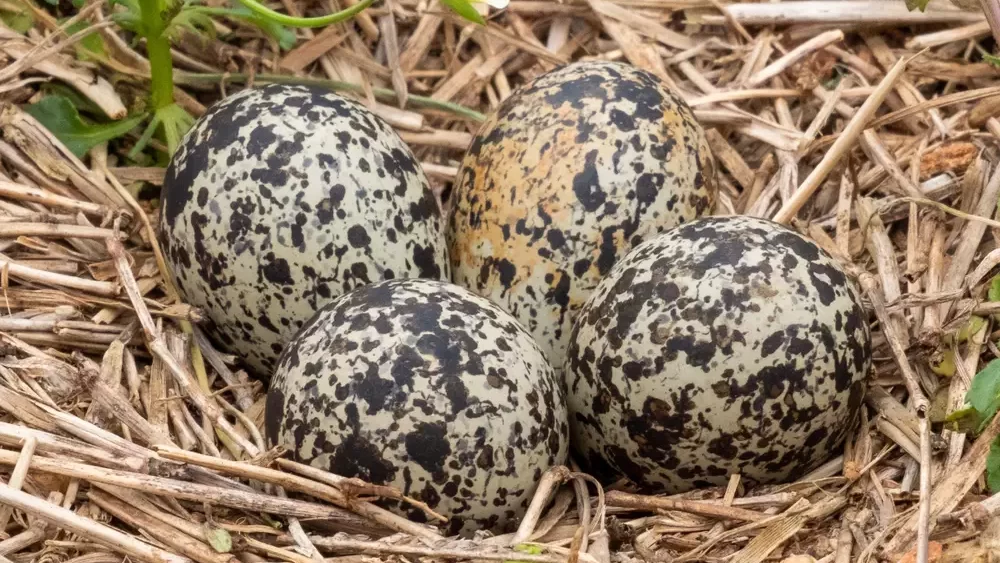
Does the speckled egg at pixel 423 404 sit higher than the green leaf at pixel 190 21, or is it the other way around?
the green leaf at pixel 190 21

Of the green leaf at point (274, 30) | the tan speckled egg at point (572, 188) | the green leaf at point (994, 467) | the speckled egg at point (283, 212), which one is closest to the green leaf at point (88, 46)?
the green leaf at point (274, 30)

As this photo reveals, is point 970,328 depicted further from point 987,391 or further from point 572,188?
point 572,188

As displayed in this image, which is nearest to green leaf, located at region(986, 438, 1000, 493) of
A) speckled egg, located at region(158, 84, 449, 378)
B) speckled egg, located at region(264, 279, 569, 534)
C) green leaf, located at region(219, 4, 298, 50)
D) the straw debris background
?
the straw debris background

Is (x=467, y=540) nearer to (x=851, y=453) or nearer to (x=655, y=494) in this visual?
(x=655, y=494)

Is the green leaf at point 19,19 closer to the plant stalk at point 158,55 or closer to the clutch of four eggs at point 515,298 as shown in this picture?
the plant stalk at point 158,55

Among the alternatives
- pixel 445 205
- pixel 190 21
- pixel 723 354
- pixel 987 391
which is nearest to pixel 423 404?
pixel 723 354

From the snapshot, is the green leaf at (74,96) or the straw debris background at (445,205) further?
the green leaf at (74,96)
